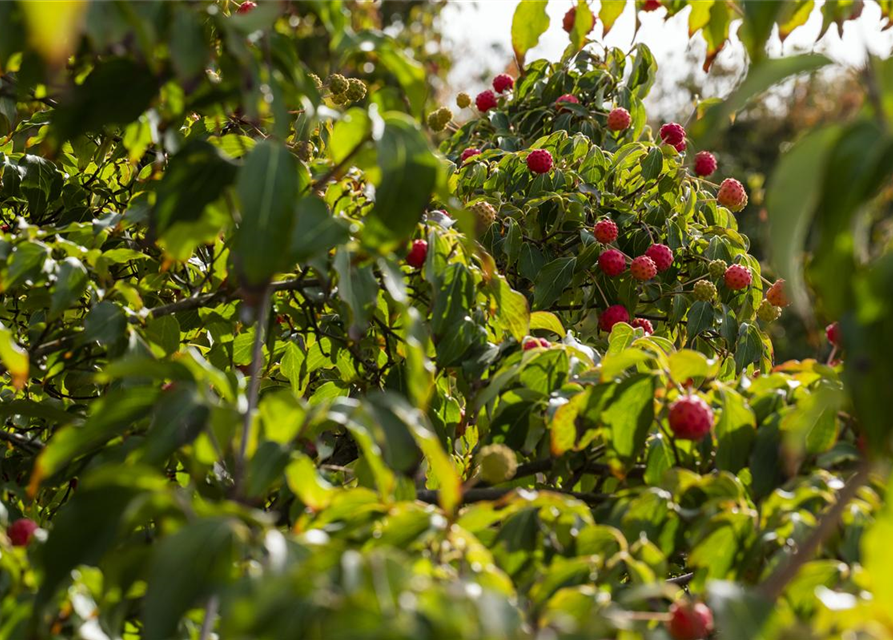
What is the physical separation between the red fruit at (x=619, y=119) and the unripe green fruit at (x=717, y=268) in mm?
575

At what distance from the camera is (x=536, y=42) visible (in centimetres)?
166

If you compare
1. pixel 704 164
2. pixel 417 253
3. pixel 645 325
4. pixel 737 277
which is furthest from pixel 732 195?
pixel 417 253

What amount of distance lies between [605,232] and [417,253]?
2.84 ft

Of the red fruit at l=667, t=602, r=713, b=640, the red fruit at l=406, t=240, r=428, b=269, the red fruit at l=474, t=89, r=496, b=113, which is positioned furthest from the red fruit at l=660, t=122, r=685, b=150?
the red fruit at l=667, t=602, r=713, b=640

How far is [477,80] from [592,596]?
1455cm

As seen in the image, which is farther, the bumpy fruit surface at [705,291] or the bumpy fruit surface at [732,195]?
the bumpy fruit surface at [732,195]

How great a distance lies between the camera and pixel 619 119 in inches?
118

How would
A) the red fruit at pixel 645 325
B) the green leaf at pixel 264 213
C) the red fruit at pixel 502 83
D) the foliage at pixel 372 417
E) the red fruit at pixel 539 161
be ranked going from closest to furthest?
the foliage at pixel 372 417 < the green leaf at pixel 264 213 < the red fruit at pixel 645 325 < the red fruit at pixel 539 161 < the red fruit at pixel 502 83

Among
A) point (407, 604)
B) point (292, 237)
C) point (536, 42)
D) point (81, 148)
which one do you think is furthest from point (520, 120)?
point (407, 604)

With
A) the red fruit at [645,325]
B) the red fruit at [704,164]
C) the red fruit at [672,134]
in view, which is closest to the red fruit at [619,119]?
the red fruit at [672,134]

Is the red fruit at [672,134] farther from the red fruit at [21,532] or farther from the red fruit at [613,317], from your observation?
the red fruit at [21,532]

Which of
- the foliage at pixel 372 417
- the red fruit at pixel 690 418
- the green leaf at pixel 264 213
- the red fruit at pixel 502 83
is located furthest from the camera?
the red fruit at pixel 502 83

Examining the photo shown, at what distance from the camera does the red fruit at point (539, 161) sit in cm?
277

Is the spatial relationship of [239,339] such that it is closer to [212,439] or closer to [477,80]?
[212,439]
